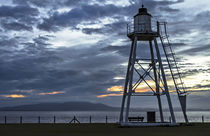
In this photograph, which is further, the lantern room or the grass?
the lantern room

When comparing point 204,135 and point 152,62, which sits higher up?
point 152,62

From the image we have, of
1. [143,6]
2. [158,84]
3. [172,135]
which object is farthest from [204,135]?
[143,6]

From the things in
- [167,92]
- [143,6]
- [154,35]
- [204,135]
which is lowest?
[204,135]

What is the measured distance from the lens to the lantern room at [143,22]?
35531 mm

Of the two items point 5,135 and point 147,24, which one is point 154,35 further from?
point 5,135

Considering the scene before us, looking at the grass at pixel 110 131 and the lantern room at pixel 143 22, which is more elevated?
the lantern room at pixel 143 22

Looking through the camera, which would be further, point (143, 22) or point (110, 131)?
point (143, 22)

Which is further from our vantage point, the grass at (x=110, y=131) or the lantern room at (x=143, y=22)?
the lantern room at (x=143, y=22)

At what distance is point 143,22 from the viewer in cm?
3575

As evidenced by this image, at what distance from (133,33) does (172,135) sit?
47.3 ft

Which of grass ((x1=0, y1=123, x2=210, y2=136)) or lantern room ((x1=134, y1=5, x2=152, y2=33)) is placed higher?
lantern room ((x1=134, y1=5, x2=152, y2=33))

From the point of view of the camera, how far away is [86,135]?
2525cm

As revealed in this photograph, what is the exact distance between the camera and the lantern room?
35531mm

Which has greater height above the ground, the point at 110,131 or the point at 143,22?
the point at 143,22
